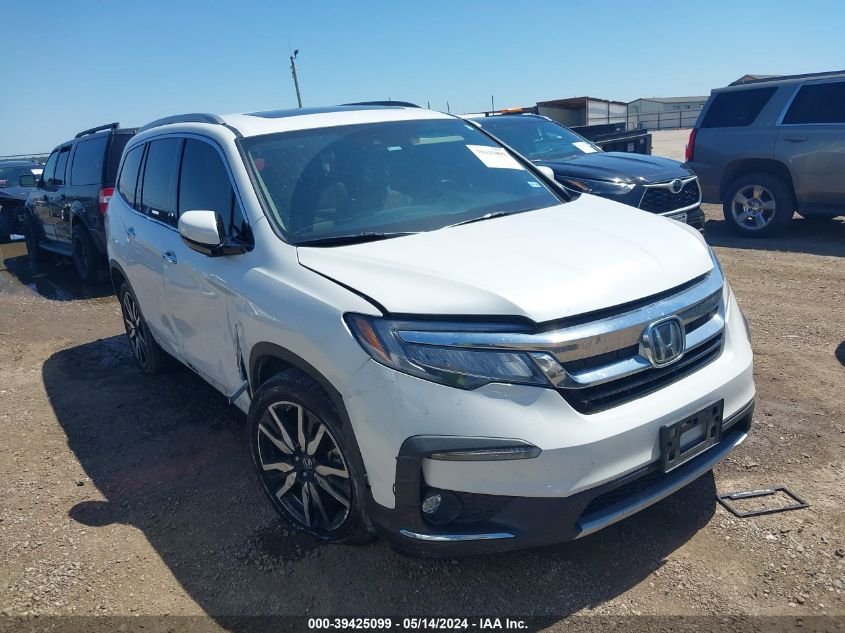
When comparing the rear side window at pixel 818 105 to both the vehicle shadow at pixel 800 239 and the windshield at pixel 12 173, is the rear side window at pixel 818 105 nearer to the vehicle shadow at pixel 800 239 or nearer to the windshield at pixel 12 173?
the vehicle shadow at pixel 800 239

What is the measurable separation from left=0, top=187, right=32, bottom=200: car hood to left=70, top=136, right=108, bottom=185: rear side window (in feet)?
15.6

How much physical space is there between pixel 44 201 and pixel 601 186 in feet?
25.5

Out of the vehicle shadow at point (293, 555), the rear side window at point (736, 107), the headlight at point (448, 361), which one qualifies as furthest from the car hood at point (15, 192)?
the headlight at point (448, 361)

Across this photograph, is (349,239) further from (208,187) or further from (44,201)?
(44,201)

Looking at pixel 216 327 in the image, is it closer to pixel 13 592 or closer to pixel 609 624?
pixel 13 592

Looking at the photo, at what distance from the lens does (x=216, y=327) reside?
3582 mm

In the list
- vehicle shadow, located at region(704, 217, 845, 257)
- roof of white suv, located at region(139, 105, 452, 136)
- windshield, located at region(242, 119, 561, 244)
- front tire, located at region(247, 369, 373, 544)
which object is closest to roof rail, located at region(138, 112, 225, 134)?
roof of white suv, located at region(139, 105, 452, 136)

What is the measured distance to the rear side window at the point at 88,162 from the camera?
8.21 metres

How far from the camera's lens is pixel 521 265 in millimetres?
2686

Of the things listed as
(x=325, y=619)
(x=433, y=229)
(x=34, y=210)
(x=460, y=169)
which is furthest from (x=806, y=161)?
(x=34, y=210)

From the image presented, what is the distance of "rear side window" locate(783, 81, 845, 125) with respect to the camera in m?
7.99

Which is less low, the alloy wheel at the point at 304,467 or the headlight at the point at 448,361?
the headlight at the point at 448,361

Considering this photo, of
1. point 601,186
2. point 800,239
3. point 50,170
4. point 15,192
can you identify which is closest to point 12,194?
point 15,192

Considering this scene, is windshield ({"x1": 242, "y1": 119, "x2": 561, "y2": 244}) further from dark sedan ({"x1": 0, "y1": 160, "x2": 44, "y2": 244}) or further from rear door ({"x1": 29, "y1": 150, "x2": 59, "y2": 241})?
dark sedan ({"x1": 0, "y1": 160, "x2": 44, "y2": 244})
